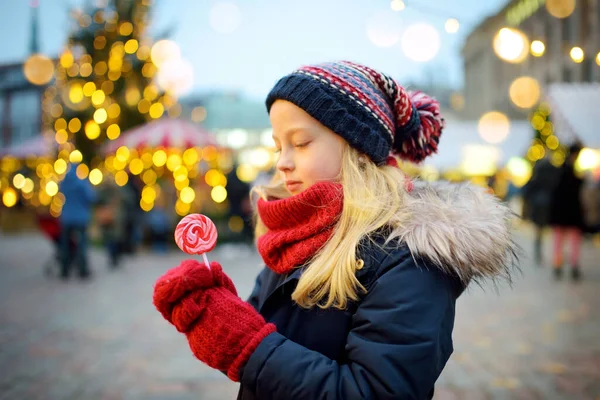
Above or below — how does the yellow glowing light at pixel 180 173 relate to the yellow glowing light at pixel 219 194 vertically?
above

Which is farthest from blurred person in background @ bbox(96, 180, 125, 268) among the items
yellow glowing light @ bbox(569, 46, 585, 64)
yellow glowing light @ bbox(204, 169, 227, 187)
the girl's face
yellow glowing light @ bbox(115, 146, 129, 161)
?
the girl's face

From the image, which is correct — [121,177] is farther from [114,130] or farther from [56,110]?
[56,110]

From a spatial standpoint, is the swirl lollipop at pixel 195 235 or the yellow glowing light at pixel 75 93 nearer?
the swirl lollipop at pixel 195 235

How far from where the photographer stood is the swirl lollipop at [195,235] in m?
1.62

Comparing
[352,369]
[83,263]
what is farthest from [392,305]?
[83,263]

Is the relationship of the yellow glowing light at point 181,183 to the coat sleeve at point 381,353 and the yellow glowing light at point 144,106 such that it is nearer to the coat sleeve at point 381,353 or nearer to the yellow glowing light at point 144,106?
the yellow glowing light at point 144,106

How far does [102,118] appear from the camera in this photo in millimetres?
17094

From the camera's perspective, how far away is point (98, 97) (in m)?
17.1

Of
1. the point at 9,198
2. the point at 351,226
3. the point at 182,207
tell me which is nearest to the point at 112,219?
the point at 182,207

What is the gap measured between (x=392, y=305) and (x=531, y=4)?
3165 centimetres

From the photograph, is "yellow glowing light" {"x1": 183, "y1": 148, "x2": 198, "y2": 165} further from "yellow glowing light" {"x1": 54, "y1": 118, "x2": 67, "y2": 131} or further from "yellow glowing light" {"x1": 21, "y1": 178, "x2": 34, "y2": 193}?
"yellow glowing light" {"x1": 21, "y1": 178, "x2": 34, "y2": 193}

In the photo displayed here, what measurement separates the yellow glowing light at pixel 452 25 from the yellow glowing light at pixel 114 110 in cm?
1512

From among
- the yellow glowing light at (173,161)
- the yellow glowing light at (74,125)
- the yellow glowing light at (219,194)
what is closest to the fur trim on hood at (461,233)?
the yellow glowing light at (219,194)

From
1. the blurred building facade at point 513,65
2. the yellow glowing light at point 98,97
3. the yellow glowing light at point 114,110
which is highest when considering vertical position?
the blurred building facade at point 513,65
